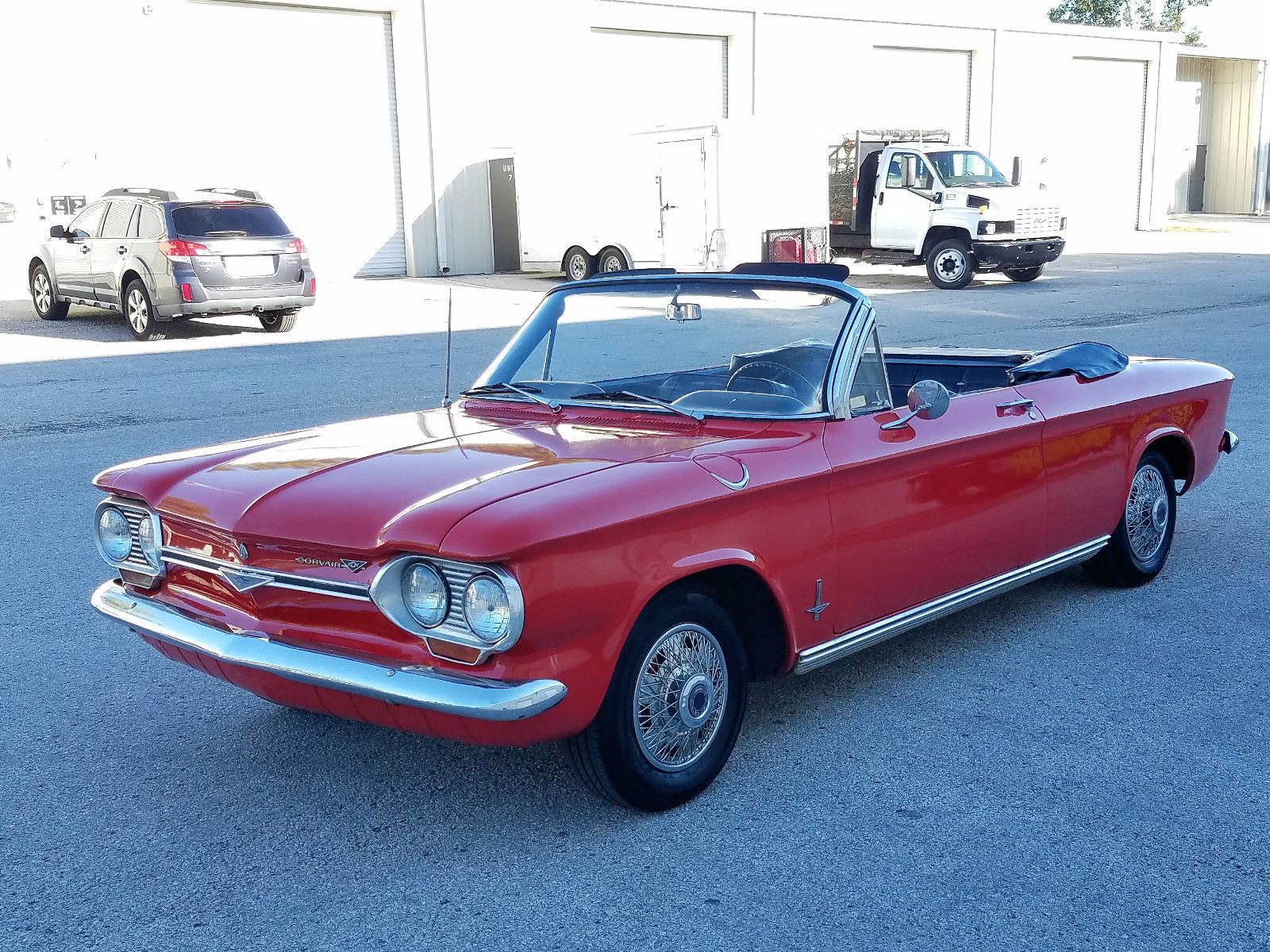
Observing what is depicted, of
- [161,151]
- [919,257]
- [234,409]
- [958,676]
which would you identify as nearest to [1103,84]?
[919,257]

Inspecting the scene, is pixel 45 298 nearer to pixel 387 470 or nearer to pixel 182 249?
pixel 182 249

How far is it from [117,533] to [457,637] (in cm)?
140

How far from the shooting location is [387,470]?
3.70m

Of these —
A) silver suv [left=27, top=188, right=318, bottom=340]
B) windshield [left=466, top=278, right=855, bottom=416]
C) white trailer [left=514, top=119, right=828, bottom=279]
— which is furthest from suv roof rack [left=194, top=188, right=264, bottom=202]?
windshield [left=466, top=278, right=855, bottom=416]

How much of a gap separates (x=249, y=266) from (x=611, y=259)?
26.8 ft

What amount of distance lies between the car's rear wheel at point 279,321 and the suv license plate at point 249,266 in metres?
0.76

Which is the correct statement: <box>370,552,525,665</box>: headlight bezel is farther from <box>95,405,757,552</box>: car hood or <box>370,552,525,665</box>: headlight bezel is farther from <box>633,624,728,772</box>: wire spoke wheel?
<box>633,624,728,772</box>: wire spoke wheel

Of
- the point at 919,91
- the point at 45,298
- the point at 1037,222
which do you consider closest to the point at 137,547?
the point at 45,298

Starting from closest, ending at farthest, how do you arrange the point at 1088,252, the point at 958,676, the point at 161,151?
the point at 958,676, the point at 161,151, the point at 1088,252

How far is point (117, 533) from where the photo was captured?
4.04 metres

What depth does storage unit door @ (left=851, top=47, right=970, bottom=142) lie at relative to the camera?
A: 32844 millimetres

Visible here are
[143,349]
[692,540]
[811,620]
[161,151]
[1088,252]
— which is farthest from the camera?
[1088,252]

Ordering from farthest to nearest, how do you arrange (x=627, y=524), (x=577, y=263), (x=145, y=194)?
(x=577, y=263), (x=145, y=194), (x=627, y=524)

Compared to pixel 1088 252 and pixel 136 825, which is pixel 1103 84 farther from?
pixel 136 825
